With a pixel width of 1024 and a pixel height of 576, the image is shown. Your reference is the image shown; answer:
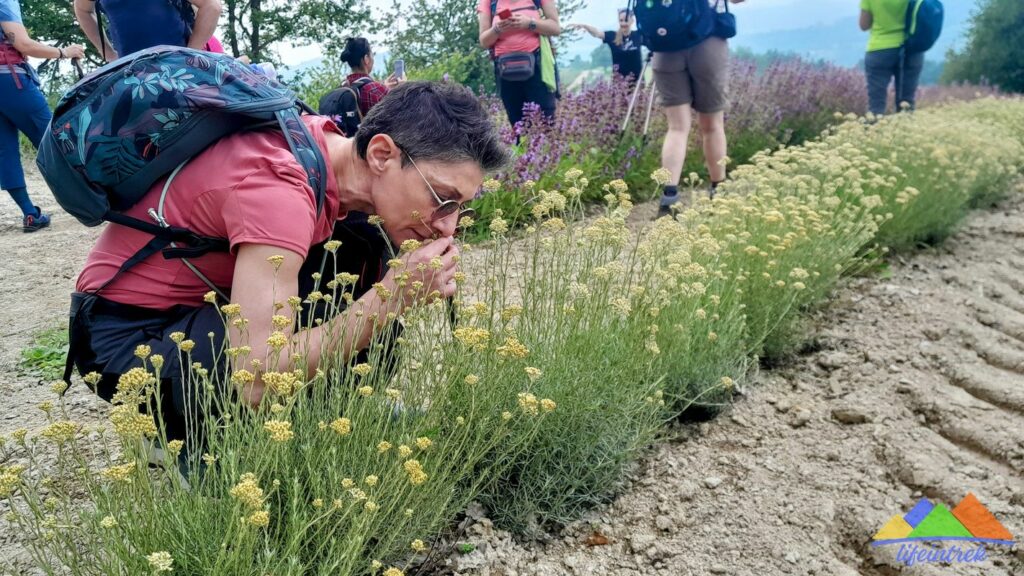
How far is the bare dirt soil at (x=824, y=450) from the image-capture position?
2.17m

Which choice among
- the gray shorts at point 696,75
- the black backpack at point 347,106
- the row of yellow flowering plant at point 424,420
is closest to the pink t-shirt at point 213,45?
the black backpack at point 347,106

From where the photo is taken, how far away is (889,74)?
23.6ft

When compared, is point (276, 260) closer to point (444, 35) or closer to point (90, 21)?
point (90, 21)

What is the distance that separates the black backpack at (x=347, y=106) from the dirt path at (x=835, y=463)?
317 centimetres

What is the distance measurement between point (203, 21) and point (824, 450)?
375 centimetres

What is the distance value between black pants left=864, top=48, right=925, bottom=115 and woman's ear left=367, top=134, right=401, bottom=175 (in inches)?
264

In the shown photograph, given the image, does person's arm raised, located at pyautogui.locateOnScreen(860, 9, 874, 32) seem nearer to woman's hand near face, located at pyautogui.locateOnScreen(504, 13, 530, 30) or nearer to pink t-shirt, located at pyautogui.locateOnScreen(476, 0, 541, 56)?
pink t-shirt, located at pyautogui.locateOnScreen(476, 0, 541, 56)

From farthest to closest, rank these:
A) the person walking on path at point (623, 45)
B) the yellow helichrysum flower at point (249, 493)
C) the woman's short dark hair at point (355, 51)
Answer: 1. the person walking on path at point (623, 45)
2. the woman's short dark hair at point (355, 51)
3. the yellow helichrysum flower at point (249, 493)

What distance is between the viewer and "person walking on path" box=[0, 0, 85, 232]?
16.7 ft

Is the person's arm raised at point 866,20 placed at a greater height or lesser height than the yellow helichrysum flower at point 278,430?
greater

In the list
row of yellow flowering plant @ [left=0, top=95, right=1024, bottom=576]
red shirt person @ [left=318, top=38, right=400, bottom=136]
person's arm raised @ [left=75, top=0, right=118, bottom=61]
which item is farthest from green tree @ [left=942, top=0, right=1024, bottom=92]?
person's arm raised @ [left=75, top=0, right=118, bottom=61]

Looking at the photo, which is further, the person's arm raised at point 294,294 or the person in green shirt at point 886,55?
the person in green shirt at point 886,55

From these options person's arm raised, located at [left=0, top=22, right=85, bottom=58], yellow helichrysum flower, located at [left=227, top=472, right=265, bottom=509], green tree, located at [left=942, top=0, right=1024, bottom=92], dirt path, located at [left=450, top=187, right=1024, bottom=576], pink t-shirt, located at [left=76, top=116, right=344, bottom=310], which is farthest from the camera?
green tree, located at [left=942, top=0, right=1024, bottom=92]

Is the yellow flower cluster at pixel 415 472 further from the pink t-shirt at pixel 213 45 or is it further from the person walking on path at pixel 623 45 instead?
the person walking on path at pixel 623 45
